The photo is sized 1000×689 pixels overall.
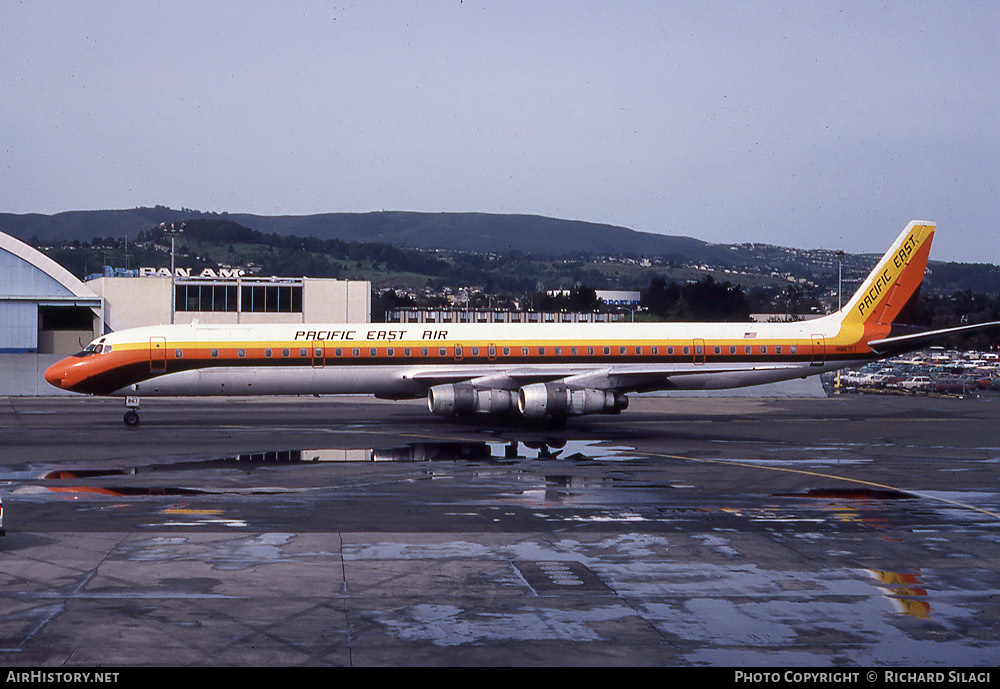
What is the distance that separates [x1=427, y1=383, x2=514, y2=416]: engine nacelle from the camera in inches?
1452

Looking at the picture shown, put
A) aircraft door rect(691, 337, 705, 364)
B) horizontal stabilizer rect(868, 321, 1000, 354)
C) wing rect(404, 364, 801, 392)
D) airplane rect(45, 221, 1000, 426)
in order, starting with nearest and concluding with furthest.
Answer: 1. airplane rect(45, 221, 1000, 426)
2. wing rect(404, 364, 801, 392)
3. aircraft door rect(691, 337, 705, 364)
4. horizontal stabilizer rect(868, 321, 1000, 354)

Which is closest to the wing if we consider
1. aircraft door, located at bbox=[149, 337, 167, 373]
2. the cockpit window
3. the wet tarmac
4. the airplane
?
the airplane

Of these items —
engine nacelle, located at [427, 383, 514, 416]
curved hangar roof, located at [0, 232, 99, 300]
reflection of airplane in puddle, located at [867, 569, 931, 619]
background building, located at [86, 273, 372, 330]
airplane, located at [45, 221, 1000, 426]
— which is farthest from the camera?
background building, located at [86, 273, 372, 330]

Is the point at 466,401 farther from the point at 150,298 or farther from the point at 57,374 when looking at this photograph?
the point at 150,298

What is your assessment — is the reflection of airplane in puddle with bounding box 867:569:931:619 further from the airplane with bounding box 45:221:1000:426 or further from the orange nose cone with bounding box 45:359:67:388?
the orange nose cone with bounding box 45:359:67:388

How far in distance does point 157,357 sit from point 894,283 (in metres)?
31.8

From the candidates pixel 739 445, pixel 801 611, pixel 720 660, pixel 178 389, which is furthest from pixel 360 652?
pixel 178 389

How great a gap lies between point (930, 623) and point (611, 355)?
97.3 feet

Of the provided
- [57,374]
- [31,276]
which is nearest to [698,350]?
[57,374]

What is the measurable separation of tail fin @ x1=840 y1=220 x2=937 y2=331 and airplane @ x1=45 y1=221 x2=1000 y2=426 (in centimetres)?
57

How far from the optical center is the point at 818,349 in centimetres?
4384

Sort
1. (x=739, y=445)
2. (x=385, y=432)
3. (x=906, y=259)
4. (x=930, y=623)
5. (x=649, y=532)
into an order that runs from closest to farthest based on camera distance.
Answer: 1. (x=930, y=623)
2. (x=649, y=532)
3. (x=739, y=445)
4. (x=385, y=432)
5. (x=906, y=259)

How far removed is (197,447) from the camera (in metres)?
32.6
